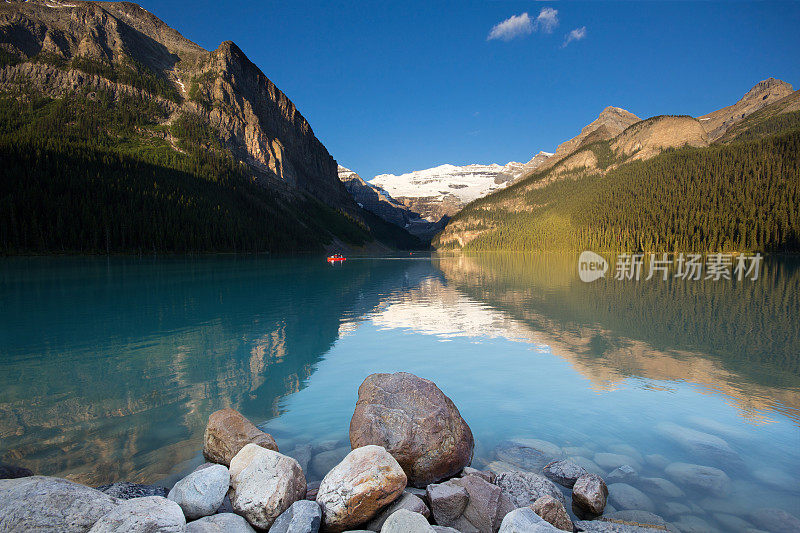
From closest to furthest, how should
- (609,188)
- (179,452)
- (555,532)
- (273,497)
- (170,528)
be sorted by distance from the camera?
1. (170,528)
2. (555,532)
3. (273,497)
4. (179,452)
5. (609,188)

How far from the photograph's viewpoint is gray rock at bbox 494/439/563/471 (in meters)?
8.68

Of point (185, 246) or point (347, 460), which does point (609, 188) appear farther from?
→ point (347, 460)

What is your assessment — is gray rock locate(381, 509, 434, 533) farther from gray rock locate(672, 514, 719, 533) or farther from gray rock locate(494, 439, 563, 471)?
gray rock locate(672, 514, 719, 533)

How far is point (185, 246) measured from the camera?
111000 mm

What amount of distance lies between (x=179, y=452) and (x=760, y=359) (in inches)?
A: 860

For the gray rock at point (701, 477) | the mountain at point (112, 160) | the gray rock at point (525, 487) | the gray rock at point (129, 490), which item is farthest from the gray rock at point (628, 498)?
the mountain at point (112, 160)

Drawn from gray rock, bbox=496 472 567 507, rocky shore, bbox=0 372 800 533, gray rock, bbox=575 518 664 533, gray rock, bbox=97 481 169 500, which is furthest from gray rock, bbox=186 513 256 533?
gray rock, bbox=575 518 664 533

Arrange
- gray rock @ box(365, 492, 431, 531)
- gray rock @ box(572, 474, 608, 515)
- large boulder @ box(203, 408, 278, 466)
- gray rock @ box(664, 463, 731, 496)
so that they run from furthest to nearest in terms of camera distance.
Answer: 1. large boulder @ box(203, 408, 278, 466)
2. gray rock @ box(664, 463, 731, 496)
3. gray rock @ box(572, 474, 608, 515)
4. gray rock @ box(365, 492, 431, 531)

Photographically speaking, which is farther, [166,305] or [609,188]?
[609,188]

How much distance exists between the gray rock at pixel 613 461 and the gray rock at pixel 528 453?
2.69 ft

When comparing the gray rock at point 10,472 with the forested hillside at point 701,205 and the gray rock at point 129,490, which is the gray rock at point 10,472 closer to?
the gray rock at point 129,490

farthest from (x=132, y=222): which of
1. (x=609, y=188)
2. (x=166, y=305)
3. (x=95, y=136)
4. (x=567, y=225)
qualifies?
(x=609, y=188)

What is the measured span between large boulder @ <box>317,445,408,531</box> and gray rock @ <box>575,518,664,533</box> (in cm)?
297

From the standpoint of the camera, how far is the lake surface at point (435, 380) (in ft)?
28.7
